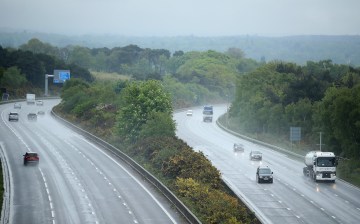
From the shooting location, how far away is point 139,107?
9169 cm

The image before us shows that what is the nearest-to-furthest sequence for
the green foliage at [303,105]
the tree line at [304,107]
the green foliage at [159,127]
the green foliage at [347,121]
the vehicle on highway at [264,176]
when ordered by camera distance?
the vehicle on highway at [264,176]
the green foliage at [347,121]
the tree line at [304,107]
the green foliage at [303,105]
the green foliage at [159,127]

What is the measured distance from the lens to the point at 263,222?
4356 cm

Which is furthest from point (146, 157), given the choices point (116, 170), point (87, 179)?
point (87, 179)

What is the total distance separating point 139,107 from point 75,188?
3674 centimetres

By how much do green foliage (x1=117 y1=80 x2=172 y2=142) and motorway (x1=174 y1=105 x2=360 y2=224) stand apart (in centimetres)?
829

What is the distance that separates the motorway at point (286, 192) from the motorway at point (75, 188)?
25.8 ft

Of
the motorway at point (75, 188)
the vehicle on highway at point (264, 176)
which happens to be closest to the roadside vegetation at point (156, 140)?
the motorway at point (75, 188)

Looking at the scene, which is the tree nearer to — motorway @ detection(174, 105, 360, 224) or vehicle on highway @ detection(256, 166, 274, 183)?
motorway @ detection(174, 105, 360, 224)

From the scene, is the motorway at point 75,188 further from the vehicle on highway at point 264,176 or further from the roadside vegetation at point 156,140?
the vehicle on highway at point 264,176

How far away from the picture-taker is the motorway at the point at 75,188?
45094mm

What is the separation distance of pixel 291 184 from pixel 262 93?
7654cm

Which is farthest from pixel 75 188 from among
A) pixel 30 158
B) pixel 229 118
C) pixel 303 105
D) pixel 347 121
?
pixel 229 118

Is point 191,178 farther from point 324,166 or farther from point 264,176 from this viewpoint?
point 324,166

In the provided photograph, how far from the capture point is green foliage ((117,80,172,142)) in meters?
90.4
